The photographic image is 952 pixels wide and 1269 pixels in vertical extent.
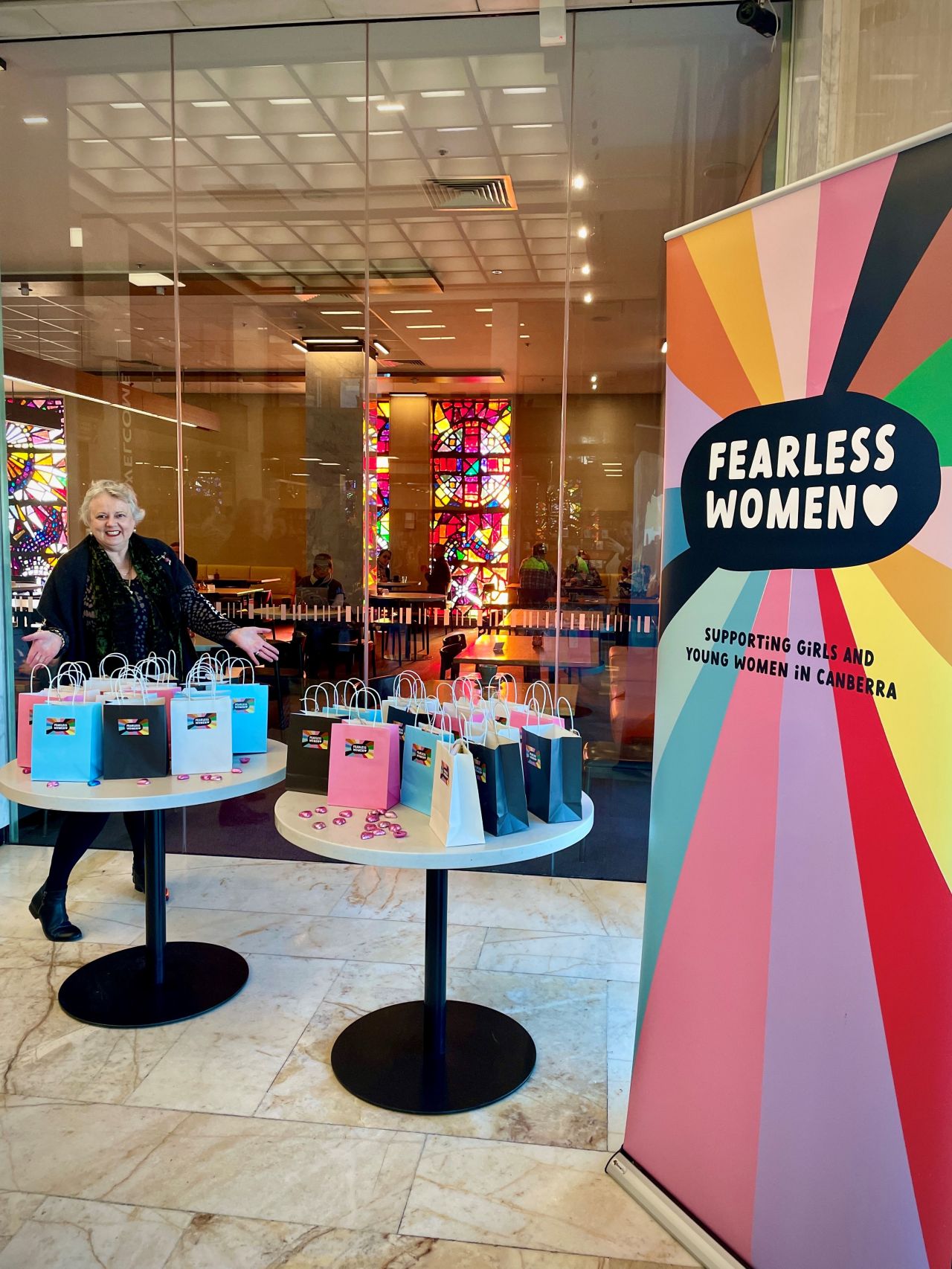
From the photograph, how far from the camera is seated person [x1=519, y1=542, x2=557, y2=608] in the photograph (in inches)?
172

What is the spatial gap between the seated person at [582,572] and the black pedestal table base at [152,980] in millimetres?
2160

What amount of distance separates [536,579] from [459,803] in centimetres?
226

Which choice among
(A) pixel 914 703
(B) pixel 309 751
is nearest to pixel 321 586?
(B) pixel 309 751

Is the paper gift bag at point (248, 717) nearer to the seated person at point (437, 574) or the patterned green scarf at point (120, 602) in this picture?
the patterned green scarf at point (120, 602)

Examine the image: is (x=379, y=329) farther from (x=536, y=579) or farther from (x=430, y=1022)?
(x=430, y=1022)

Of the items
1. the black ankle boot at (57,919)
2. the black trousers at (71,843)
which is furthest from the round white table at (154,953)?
the black trousers at (71,843)

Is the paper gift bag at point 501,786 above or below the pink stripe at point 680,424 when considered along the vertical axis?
below

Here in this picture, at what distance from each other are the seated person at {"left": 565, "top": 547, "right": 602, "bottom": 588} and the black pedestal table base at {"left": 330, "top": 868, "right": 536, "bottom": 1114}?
6.50 feet

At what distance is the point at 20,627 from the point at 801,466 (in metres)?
4.14

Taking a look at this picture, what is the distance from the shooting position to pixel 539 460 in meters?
4.34

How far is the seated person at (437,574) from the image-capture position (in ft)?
15.0

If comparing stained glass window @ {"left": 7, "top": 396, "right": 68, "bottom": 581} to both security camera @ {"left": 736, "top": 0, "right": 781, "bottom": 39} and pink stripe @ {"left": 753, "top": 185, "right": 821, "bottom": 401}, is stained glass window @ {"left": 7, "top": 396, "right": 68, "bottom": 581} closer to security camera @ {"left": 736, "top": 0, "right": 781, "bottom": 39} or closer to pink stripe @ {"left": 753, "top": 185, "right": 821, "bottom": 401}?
security camera @ {"left": 736, "top": 0, "right": 781, "bottom": 39}

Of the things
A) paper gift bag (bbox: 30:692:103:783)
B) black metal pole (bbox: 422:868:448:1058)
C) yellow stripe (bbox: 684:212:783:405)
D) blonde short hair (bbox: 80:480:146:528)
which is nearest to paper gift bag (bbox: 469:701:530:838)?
black metal pole (bbox: 422:868:448:1058)

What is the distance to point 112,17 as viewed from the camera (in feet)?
14.0
